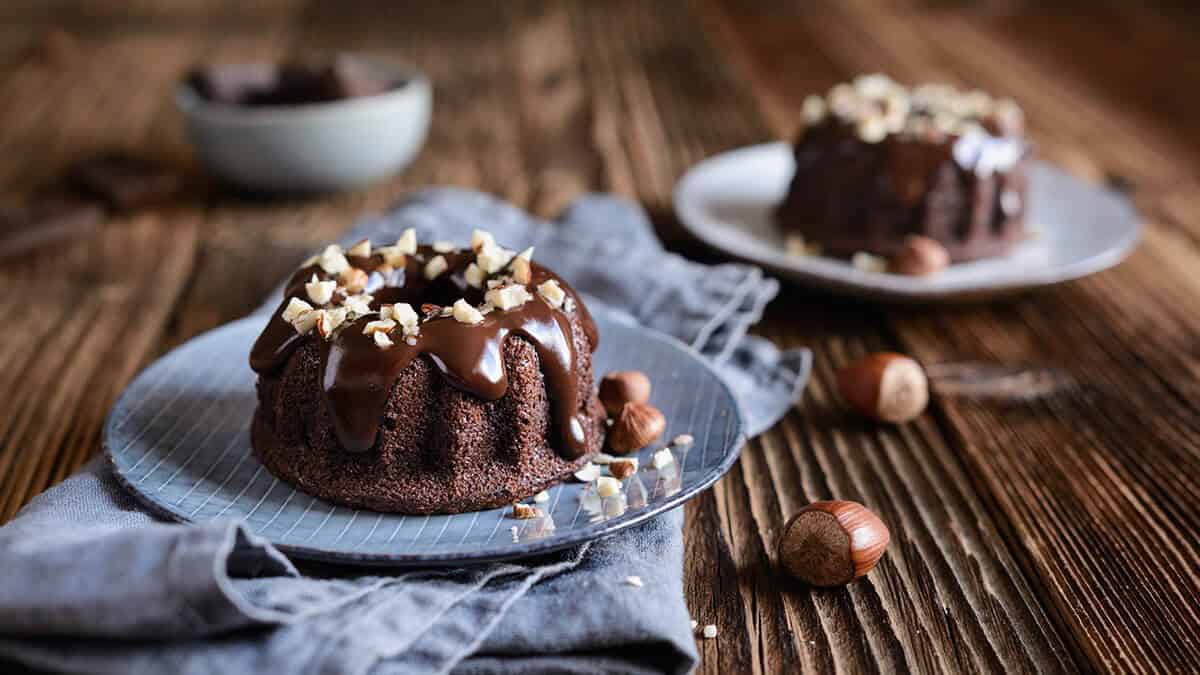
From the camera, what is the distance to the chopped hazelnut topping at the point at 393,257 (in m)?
1.59

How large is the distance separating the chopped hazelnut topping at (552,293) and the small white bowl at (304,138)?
1.28 meters

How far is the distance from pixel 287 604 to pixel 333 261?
0.53m

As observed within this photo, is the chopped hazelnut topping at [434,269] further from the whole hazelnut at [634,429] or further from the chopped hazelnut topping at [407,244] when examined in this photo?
the whole hazelnut at [634,429]

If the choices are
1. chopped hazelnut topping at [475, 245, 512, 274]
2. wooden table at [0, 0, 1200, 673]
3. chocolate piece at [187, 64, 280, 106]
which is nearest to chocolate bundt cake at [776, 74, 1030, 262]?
wooden table at [0, 0, 1200, 673]

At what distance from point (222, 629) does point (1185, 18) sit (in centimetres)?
423

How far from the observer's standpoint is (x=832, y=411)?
184 centimetres

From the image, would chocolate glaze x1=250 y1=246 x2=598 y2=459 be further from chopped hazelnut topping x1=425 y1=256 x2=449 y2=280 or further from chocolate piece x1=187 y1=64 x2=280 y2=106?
chocolate piece x1=187 y1=64 x2=280 y2=106

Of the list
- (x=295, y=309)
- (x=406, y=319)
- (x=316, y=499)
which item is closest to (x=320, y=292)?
(x=295, y=309)

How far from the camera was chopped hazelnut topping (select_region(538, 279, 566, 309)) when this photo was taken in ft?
4.93

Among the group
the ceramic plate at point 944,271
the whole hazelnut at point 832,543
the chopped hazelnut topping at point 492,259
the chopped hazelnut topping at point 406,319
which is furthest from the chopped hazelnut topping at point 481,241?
the ceramic plate at point 944,271

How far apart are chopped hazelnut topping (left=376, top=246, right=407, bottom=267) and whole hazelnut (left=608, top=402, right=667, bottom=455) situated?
0.35m

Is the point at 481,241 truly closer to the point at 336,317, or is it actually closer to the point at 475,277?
the point at 475,277

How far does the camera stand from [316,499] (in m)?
1.42

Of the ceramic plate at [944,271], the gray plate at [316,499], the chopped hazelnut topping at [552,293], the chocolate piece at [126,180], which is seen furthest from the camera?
the chocolate piece at [126,180]
